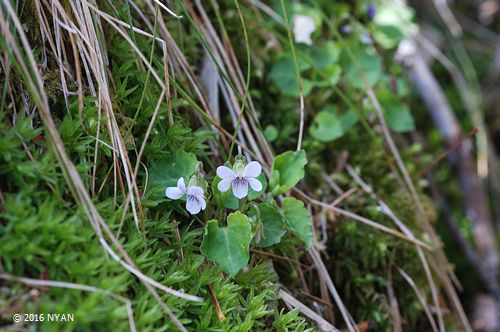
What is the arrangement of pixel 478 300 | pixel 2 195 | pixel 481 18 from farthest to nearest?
pixel 481 18 → pixel 478 300 → pixel 2 195

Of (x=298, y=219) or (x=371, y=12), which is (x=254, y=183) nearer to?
(x=298, y=219)

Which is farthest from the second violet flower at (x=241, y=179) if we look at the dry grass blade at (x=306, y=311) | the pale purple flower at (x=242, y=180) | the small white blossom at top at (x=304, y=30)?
the small white blossom at top at (x=304, y=30)

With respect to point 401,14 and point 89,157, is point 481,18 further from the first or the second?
point 89,157

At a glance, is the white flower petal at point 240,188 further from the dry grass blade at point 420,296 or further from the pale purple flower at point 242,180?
the dry grass blade at point 420,296

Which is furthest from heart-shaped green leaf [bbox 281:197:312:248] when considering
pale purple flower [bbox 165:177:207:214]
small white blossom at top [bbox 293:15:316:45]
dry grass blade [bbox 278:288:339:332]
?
small white blossom at top [bbox 293:15:316:45]

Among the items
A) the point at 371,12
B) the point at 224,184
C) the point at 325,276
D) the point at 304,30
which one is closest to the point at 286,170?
the point at 224,184

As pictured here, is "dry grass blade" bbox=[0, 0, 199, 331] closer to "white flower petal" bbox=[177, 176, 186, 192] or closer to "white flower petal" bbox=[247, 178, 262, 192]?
"white flower petal" bbox=[177, 176, 186, 192]

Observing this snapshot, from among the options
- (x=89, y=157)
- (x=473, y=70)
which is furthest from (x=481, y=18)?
(x=89, y=157)
